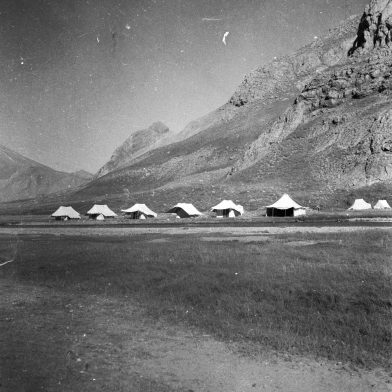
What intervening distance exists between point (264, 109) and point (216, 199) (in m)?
110

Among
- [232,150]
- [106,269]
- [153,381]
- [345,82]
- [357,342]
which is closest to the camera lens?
[153,381]

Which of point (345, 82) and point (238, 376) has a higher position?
point (345, 82)

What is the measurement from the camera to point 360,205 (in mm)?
69875

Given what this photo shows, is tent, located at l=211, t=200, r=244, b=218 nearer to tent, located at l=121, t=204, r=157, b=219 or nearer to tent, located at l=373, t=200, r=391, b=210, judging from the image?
tent, located at l=121, t=204, r=157, b=219

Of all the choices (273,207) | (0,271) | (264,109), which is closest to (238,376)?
(0,271)

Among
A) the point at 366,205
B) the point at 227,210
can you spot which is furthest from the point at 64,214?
the point at 366,205

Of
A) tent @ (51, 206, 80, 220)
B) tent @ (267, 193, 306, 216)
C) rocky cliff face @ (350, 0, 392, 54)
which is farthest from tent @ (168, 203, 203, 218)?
rocky cliff face @ (350, 0, 392, 54)

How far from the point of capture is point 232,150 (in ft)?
545

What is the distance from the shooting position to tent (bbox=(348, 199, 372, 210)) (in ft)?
228

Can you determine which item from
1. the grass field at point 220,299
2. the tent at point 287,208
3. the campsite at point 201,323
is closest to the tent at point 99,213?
the tent at point 287,208

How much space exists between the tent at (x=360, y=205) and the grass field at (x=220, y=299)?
49110 mm

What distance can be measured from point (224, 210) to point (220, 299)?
58.1 m

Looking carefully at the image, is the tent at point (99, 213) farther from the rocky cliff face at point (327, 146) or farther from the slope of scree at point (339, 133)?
the slope of scree at point (339, 133)

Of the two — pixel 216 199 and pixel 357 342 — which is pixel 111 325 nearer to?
pixel 357 342
